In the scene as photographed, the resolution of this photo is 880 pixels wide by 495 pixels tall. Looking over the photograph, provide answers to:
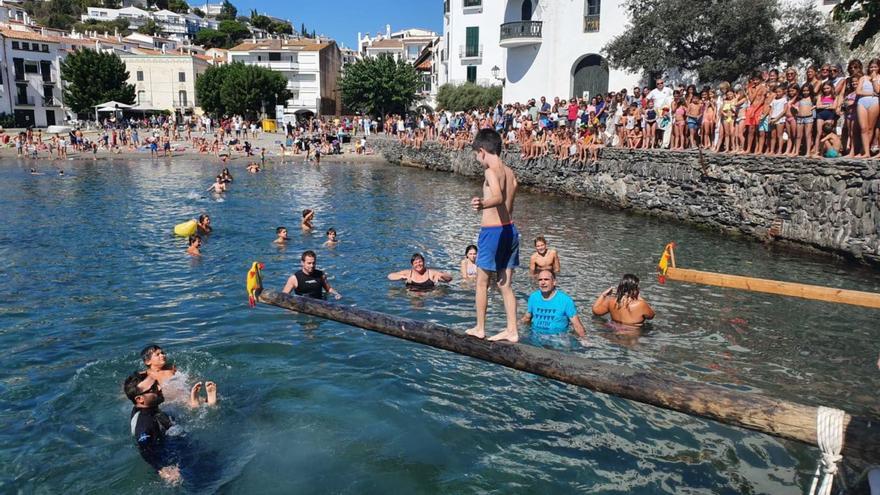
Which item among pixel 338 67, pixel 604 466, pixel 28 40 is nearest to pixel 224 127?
pixel 28 40

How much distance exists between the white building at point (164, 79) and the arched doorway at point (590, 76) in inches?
2313

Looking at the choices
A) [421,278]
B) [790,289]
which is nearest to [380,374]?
[421,278]

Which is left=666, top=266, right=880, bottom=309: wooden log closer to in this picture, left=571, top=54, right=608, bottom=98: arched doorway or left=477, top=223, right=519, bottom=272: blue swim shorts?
left=477, top=223, right=519, bottom=272: blue swim shorts

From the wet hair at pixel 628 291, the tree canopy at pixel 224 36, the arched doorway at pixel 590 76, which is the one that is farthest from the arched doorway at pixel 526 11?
the tree canopy at pixel 224 36

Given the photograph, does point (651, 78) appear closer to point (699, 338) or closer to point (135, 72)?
point (699, 338)

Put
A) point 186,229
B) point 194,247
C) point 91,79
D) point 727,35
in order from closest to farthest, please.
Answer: point 194,247, point 186,229, point 727,35, point 91,79

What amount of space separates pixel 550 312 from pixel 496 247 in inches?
169

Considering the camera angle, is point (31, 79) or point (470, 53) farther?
point (31, 79)

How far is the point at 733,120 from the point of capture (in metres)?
19.1

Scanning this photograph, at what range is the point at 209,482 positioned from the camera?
6836mm

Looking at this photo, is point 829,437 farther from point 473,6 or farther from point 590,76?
point 473,6

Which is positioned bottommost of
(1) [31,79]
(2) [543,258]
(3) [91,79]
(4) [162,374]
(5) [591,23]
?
(4) [162,374]

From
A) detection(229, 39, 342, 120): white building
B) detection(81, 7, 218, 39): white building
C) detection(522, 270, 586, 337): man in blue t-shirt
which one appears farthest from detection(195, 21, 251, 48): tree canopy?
detection(522, 270, 586, 337): man in blue t-shirt

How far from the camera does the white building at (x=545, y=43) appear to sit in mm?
41781
